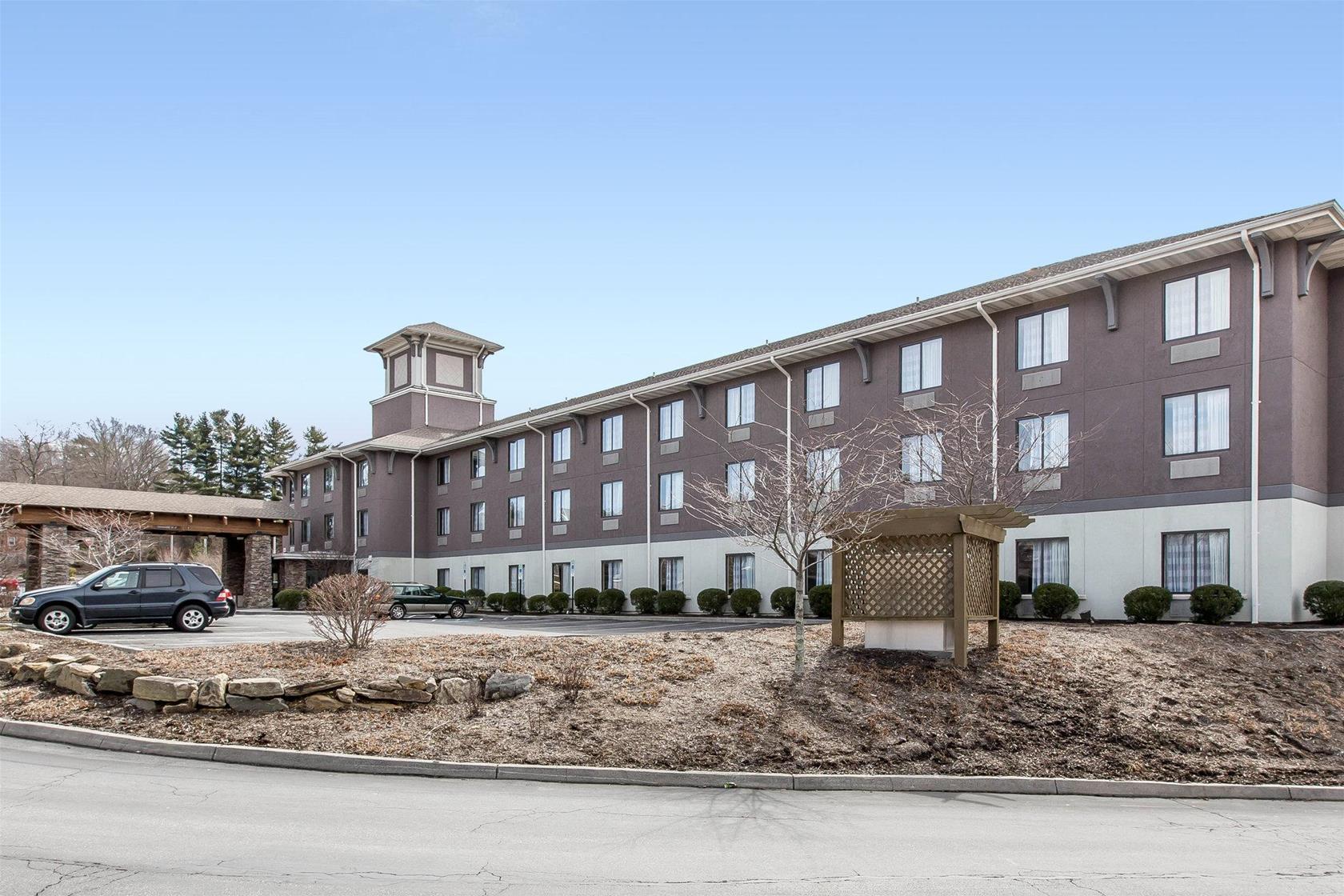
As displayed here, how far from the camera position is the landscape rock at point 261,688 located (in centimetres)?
1236

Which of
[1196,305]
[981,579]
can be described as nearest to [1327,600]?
[1196,305]

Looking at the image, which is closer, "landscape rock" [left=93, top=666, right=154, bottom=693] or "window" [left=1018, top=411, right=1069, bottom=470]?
"landscape rock" [left=93, top=666, right=154, bottom=693]

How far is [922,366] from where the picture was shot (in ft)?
96.4

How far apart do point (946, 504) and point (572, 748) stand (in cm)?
1546

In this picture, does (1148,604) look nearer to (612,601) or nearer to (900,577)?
(900,577)

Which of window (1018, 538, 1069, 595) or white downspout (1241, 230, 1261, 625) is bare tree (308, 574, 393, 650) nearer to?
window (1018, 538, 1069, 595)

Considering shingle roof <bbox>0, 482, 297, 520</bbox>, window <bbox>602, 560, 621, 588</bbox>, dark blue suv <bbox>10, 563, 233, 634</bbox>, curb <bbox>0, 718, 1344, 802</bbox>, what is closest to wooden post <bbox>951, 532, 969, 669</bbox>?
curb <bbox>0, 718, 1344, 802</bbox>

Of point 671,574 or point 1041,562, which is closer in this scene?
point 1041,562

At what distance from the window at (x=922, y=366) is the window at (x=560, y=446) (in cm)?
1783

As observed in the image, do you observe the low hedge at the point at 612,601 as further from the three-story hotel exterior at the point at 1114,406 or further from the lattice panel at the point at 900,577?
the lattice panel at the point at 900,577

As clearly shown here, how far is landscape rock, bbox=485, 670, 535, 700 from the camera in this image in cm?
1265

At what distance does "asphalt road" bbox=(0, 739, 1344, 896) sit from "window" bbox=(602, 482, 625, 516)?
2948 cm

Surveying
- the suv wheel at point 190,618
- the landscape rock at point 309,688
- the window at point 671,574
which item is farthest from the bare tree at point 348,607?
the window at point 671,574

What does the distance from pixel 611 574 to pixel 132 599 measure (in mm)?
20493
